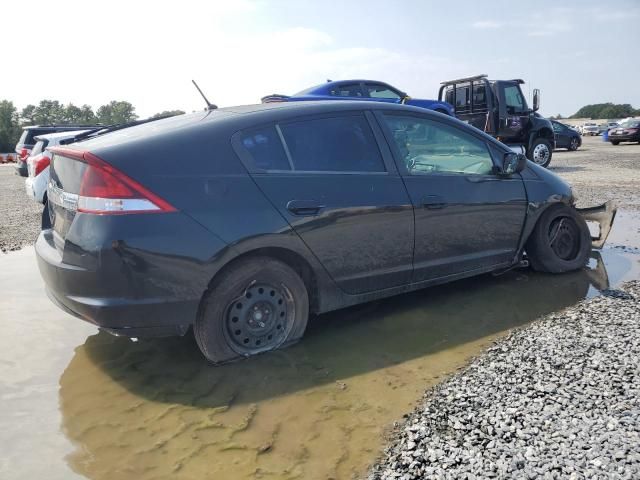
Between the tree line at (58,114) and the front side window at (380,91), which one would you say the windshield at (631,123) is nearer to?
the front side window at (380,91)

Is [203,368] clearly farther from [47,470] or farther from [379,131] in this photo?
[379,131]

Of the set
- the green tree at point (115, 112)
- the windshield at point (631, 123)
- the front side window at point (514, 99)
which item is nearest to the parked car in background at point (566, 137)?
the windshield at point (631, 123)

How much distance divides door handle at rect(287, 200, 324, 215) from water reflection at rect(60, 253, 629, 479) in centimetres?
97

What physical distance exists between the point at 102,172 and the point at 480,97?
14.0 m

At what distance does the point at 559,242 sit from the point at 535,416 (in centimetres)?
315

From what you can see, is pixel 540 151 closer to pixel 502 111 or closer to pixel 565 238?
pixel 502 111

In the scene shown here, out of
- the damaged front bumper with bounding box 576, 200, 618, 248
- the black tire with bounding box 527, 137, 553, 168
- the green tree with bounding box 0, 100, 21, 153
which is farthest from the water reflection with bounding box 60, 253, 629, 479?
the green tree with bounding box 0, 100, 21, 153

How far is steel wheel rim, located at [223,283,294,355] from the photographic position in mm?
3559

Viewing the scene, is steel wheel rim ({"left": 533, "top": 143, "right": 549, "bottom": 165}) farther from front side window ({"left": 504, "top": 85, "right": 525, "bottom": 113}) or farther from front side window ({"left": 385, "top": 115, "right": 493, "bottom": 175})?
front side window ({"left": 385, "top": 115, "right": 493, "bottom": 175})

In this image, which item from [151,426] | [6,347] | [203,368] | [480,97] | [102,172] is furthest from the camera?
[480,97]

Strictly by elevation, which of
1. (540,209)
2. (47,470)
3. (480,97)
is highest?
(480,97)

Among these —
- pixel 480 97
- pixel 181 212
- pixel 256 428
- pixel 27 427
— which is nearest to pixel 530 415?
pixel 256 428

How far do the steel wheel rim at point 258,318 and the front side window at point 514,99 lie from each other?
45.1ft

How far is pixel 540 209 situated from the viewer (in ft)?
16.8
